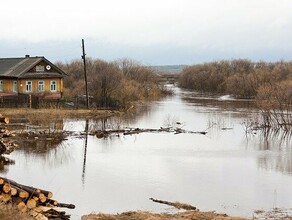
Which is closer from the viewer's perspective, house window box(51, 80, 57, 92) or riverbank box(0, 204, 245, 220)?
riverbank box(0, 204, 245, 220)

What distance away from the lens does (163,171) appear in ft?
47.8

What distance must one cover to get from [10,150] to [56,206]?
28.5 ft

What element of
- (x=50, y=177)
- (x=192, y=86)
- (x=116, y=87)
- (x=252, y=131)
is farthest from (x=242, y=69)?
(x=50, y=177)

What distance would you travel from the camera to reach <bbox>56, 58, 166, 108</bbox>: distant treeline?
130ft

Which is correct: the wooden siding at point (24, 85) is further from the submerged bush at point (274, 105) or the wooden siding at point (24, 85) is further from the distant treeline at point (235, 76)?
the distant treeline at point (235, 76)

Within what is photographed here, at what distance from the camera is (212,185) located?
12.8 m

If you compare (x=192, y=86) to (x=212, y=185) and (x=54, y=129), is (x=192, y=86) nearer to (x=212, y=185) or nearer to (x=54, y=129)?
(x=54, y=129)

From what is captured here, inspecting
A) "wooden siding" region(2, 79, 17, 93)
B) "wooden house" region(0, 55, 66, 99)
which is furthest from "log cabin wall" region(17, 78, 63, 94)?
"wooden siding" region(2, 79, 17, 93)

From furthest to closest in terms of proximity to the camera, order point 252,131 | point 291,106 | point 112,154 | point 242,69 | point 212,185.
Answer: point 242,69 < point 291,106 < point 252,131 < point 112,154 < point 212,185

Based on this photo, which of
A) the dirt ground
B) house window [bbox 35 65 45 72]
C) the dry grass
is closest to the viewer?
the dry grass

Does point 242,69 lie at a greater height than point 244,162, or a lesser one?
greater

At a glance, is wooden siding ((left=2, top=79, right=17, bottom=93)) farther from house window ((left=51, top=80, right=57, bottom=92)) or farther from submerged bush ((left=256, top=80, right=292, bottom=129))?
submerged bush ((left=256, top=80, right=292, bottom=129))

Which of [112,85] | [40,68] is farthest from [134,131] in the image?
[112,85]

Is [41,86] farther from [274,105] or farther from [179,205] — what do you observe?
[179,205]
